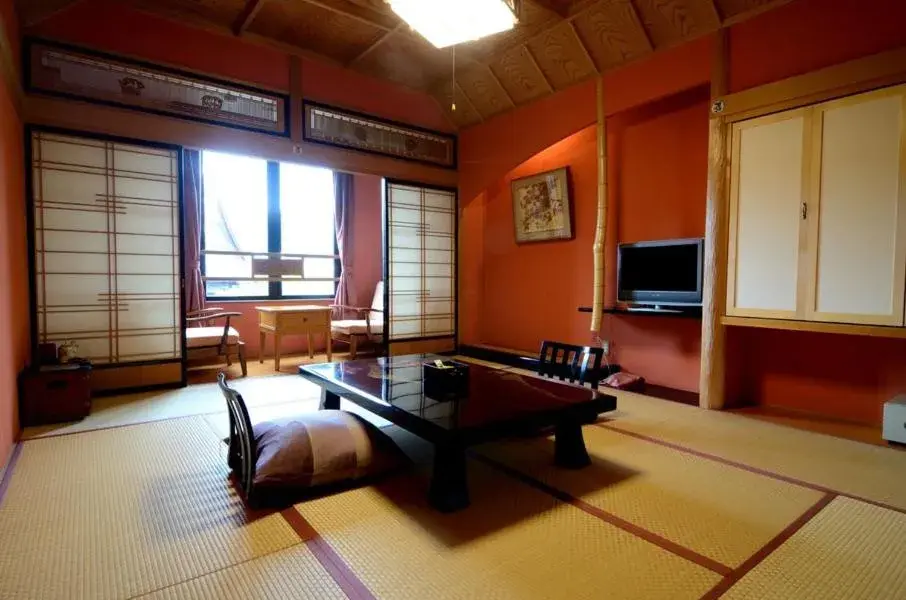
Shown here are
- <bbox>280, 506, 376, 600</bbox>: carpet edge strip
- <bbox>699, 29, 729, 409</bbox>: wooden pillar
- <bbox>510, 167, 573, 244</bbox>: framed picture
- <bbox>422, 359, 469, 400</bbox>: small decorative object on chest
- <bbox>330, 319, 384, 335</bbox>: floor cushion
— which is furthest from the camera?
<bbox>330, 319, 384, 335</bbox>: floor cushion

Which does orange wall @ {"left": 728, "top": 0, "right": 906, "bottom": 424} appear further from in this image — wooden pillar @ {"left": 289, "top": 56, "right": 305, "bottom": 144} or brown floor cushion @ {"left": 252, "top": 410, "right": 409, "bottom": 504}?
wooden pillar @ {"left": 289, "top": 56, "right": 305, "bottom": 144}

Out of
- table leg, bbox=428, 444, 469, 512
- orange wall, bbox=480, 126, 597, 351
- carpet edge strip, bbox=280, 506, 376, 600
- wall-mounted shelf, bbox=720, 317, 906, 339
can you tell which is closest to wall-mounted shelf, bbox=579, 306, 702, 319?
wall-mounted shelf, bbox=720, 317, 906, 339

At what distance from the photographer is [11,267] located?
9.38 ft

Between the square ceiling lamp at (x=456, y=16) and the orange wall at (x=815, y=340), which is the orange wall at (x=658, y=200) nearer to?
the orange wall at (x=815, y=340)

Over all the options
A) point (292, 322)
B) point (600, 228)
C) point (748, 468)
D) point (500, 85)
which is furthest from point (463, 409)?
point (500, 85)

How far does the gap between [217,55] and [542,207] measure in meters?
3.42

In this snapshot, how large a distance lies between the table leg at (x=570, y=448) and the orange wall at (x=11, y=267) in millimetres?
2750

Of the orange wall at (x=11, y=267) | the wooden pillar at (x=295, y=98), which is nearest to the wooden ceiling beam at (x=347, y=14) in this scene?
the wooden pillar at (x=295, y=98)

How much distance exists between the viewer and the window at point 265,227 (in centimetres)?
576

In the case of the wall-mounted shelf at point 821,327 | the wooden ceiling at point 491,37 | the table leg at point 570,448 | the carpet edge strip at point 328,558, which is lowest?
the carpet edge strip at point 328,558

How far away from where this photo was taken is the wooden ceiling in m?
3.54

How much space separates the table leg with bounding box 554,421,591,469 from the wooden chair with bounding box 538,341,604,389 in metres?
0.57

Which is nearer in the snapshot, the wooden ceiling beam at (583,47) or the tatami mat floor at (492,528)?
the tatami mat floor at (492,528)

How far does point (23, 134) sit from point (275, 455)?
10.7 feet
